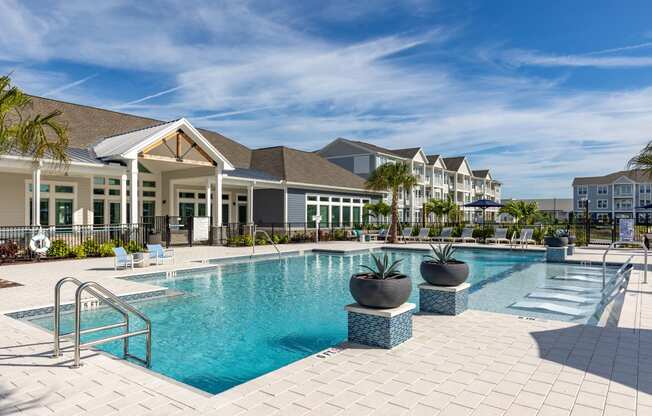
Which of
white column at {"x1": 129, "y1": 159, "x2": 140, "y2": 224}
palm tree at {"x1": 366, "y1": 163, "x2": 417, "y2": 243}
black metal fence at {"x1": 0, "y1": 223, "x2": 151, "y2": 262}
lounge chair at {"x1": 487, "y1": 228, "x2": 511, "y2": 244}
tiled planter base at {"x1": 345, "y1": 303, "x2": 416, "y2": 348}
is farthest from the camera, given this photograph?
palm tree at {"x1": 366, "y1": 163, "x2": 417, "y2": 243}

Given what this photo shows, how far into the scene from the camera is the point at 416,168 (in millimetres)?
46844

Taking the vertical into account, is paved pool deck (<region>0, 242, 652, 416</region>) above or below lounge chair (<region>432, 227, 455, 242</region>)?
below

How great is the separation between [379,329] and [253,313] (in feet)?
13.1

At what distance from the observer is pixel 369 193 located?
33.8 meters

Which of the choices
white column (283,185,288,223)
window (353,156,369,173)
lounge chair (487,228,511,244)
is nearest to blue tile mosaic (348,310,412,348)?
lounge chair (487,228,511,244)

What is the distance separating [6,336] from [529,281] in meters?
12.6

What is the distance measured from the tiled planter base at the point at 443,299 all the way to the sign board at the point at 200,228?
1622 centimetres

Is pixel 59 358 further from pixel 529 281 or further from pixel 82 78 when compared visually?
pixel 82 78

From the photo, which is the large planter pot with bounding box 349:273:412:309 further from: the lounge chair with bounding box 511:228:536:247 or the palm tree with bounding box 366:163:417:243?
the palm tree with bounding box 366:163:417:243

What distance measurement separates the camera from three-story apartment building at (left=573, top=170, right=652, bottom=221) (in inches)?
2611

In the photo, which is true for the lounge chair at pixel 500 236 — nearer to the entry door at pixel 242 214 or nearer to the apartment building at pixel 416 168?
the apartment building at pixel 416 168

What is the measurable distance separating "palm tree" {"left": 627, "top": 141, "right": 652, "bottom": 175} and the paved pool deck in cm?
1079

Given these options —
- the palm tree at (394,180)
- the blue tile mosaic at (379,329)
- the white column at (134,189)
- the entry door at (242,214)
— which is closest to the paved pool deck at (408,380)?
the blue tile mosaic at (379,329)

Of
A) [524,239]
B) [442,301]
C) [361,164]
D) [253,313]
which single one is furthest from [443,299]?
[361,164]
